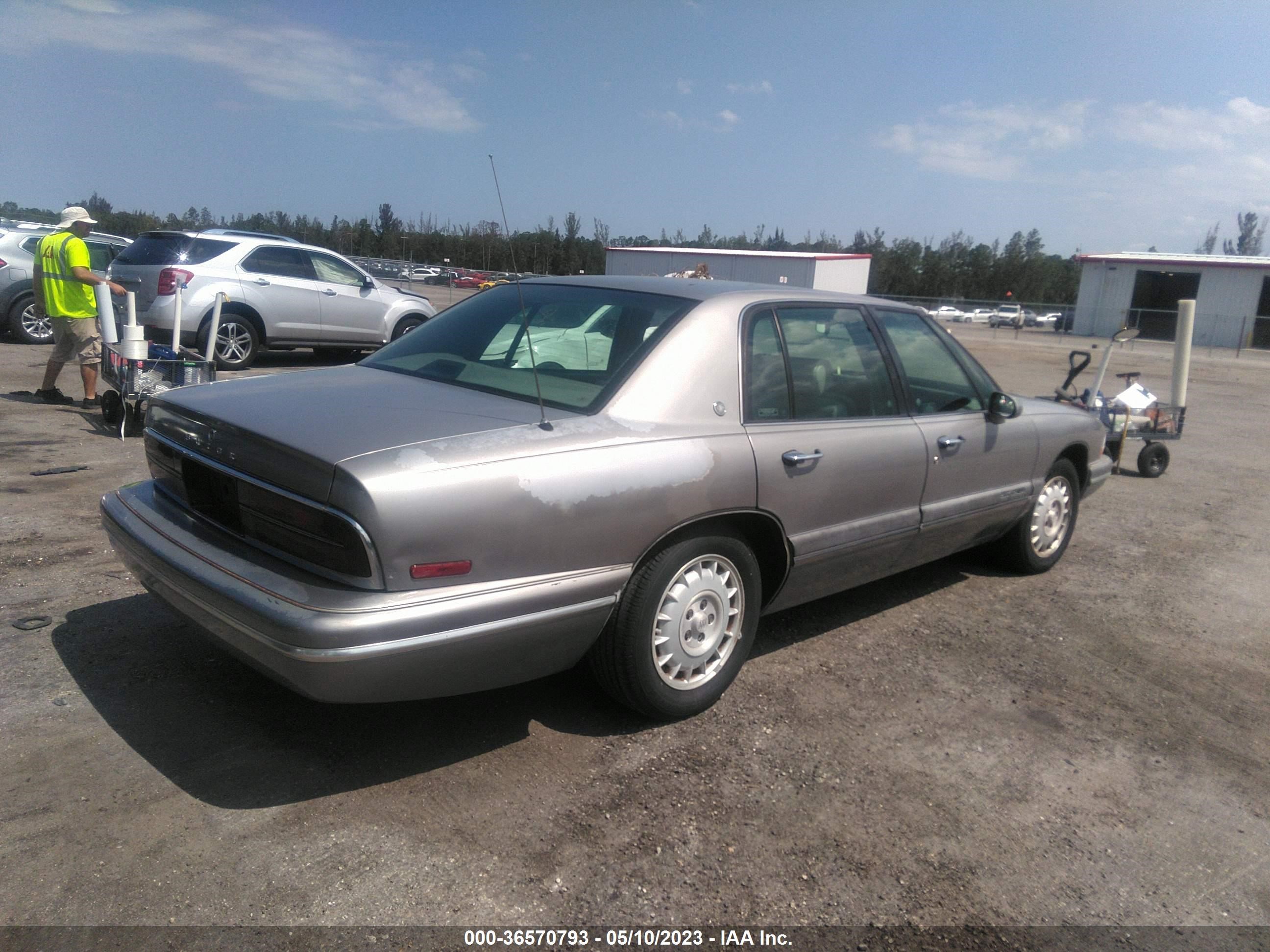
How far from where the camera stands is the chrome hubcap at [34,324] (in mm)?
13195

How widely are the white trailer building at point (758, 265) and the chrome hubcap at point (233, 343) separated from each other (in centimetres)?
1584

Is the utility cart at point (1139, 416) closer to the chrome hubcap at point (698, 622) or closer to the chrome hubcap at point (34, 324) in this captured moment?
the chrome hubcap at point (698, 622)

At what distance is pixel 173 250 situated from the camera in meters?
11.2

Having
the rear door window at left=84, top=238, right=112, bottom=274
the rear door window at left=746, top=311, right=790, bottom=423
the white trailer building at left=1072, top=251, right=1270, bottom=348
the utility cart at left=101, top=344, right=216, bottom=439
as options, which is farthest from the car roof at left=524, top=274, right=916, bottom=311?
the white trailer building at left=1072, top=251, right=1270, bottom=348

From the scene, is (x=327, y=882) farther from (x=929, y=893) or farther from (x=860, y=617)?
(x=860, y=617)

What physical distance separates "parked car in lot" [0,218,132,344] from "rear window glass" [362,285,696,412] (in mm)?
10469

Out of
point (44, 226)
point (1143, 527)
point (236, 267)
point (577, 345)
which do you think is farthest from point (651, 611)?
point (44, 226)

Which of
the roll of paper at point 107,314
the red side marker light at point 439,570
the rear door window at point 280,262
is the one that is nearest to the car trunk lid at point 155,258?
the rear door window at point 280,262

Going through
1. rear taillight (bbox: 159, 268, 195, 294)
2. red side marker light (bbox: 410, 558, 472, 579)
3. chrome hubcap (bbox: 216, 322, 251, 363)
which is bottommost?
red side marker light (bbox: 410, 558, 472, 579)

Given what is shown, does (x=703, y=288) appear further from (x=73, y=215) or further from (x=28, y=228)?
(x=28, y=228)

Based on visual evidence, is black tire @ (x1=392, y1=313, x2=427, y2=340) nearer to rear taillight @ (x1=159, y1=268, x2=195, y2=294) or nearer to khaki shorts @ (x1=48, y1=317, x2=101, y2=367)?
rear taillight @ (x1=159, y1=268, x2=195, y2=294)

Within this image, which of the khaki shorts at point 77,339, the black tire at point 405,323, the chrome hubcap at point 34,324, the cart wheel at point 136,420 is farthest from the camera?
the chrome hubcap at point 34,324

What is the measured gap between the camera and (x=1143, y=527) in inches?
277

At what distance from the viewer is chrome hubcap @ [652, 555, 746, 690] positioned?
3.38 meters
